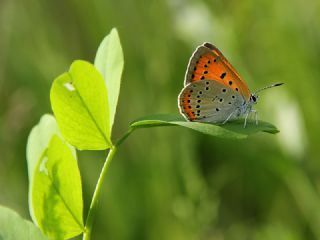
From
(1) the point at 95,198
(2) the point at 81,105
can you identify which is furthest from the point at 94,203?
(2) the point at 81,105

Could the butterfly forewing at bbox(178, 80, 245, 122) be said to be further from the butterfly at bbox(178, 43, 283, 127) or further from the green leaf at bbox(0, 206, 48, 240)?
the green leaf at bbox(0, 206, 48, 240)

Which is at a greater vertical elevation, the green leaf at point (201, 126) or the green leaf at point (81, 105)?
the green leaf at point (81, 105)

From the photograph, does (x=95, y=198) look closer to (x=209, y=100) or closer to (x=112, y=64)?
(x=112, y=64)

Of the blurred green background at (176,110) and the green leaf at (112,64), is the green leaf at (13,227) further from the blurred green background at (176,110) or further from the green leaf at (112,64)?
the blurred green background at (176,110)

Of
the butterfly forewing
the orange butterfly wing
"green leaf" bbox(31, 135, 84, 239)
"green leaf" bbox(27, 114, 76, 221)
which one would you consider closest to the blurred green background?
the butterfly forewing

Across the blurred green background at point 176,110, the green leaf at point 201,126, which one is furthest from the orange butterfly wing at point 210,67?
the blurred green background at point 176,110

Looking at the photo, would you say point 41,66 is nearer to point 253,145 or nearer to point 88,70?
point 253,145
